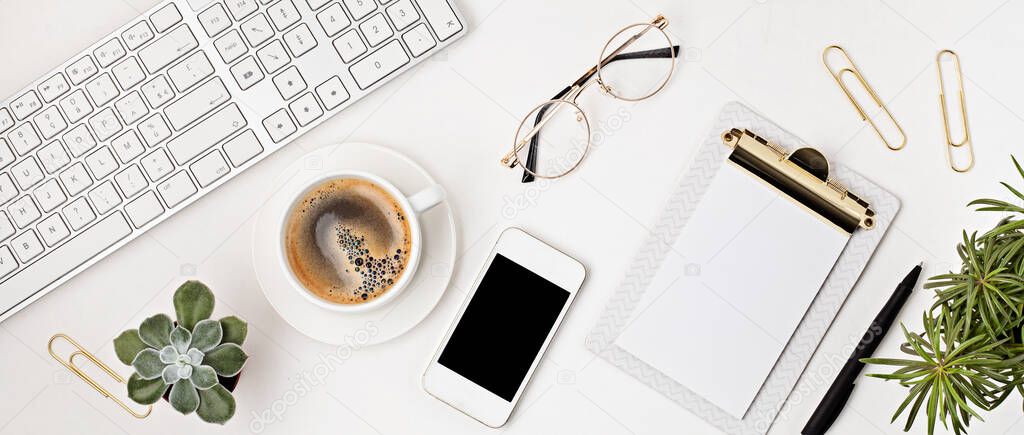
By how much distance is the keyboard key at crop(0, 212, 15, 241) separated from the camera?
0.88 m

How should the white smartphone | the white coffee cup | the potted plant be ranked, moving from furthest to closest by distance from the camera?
the white smartphone → the white coffee cup → the potted plant

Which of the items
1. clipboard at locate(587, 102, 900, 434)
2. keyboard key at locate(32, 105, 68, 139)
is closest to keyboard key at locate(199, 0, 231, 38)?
keyboard key at locate(32, 105, 68, 139)

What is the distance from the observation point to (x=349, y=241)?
A: 2.93 feet

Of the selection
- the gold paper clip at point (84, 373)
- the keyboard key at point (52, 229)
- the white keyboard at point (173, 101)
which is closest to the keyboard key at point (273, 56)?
the white keyboard at point (173, 101)

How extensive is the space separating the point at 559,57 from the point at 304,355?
0.51 meters

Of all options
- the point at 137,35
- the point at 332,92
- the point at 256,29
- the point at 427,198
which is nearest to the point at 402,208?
the point at 427,198

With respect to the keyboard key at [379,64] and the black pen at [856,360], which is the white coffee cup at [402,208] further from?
the black pen at [856,360]

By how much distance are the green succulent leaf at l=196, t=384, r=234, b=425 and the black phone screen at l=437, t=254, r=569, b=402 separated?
0.86 ft

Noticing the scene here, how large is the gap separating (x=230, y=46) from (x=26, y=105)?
0.88 ft

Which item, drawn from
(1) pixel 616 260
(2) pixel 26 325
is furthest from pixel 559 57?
(2) pixel 26 325

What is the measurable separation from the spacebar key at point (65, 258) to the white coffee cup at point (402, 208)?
0.74ft

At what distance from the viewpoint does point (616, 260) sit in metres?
0.93

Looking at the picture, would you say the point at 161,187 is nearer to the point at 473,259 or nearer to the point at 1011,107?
the point at 473,259

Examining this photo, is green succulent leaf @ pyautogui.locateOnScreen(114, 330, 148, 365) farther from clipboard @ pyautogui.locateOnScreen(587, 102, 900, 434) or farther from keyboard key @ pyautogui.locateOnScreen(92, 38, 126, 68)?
clipboard @ pyautogui.locateOnScreen(587, 102, 900, 434)
